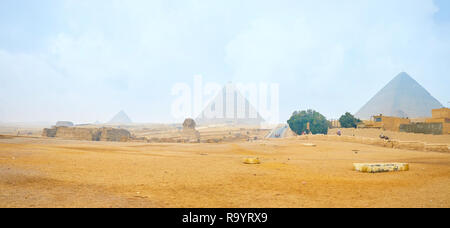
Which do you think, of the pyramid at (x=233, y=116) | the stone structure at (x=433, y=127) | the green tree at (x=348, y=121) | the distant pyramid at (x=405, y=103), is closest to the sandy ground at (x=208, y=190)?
the stone structure at (x=433, y=127)

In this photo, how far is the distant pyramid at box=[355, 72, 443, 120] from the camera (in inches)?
6373

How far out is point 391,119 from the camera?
40.9 meters

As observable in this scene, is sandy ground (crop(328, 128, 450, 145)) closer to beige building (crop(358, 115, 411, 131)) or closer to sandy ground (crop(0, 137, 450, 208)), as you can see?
beige building (crop(358, 115, 411, 131))

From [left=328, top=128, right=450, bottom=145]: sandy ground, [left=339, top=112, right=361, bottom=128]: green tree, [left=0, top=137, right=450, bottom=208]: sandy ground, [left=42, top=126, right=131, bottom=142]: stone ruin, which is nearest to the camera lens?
[left=0, top=137, right=450, bottom=208]: sandy ground

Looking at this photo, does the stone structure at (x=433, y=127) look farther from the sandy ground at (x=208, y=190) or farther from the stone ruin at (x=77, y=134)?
the stone ruin at (x=77, y=134)

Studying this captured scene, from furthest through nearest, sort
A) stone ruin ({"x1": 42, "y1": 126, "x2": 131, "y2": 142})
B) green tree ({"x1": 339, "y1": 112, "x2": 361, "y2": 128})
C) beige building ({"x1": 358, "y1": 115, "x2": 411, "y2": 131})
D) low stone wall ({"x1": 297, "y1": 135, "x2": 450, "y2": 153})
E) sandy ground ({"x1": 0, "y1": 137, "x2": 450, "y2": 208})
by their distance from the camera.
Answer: green tree ({"x1": 339, "y1": 112, "x2": 361, "y2": 128})
stone ruin ({"x1": 42, "y1": 126, "x2": 131, "y2": 142})
beige building ({"x1": 358, "y1": 115, "x2": 411, "y2": 131})
low stone wall ({"x1": 297, "y1": 135, "x2": 450, "y2": 153})
sandy ground ({"x1": 0, "y1": 137, "x2": 450, "y2": 208})

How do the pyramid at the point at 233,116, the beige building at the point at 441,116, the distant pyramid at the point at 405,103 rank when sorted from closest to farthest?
the beige building at the point at 441,116 → the distant pyramid at the point at 405,103 → the pyramid at the point at 233,116

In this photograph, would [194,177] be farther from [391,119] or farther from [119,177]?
[391,119]

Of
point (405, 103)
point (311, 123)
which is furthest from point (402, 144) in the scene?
point (405, 103)

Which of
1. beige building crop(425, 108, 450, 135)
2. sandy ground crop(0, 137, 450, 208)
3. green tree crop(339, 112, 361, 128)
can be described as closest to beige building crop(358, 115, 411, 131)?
beige building crop(425, 108, 450, 135)

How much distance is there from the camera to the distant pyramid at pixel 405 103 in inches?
6373
